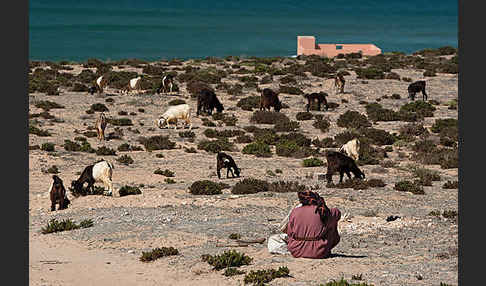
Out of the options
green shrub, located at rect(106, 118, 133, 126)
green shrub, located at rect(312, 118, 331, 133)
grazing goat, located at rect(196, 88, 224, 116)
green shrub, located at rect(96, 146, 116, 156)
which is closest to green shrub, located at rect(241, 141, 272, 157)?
green shrub, located at rect(96, 146, 116, 156)

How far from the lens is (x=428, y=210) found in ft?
55.4

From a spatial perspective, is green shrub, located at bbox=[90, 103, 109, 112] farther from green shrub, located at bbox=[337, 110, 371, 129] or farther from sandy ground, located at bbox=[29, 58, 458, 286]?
green shrub, located at bbox=[337, 110, 371, 129]

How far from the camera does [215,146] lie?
25.9 meters

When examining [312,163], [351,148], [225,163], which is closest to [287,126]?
[312,163]

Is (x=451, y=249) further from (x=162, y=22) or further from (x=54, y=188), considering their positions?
(x=162, y=22)

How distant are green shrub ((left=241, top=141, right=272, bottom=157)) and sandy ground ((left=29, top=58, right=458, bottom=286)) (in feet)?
1.00

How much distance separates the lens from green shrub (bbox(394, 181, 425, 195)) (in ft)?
61.7

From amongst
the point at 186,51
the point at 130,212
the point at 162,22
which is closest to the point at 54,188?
the point at 130,212

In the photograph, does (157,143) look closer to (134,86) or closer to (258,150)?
(258,150)

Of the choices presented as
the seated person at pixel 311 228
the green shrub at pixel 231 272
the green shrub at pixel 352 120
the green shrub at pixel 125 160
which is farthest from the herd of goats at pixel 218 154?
the seated person at pixel 311 228

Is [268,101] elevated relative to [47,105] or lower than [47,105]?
elevated

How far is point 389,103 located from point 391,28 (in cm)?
13981

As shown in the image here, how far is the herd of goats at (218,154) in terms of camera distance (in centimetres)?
1741

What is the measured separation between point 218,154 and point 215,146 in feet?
18.0
